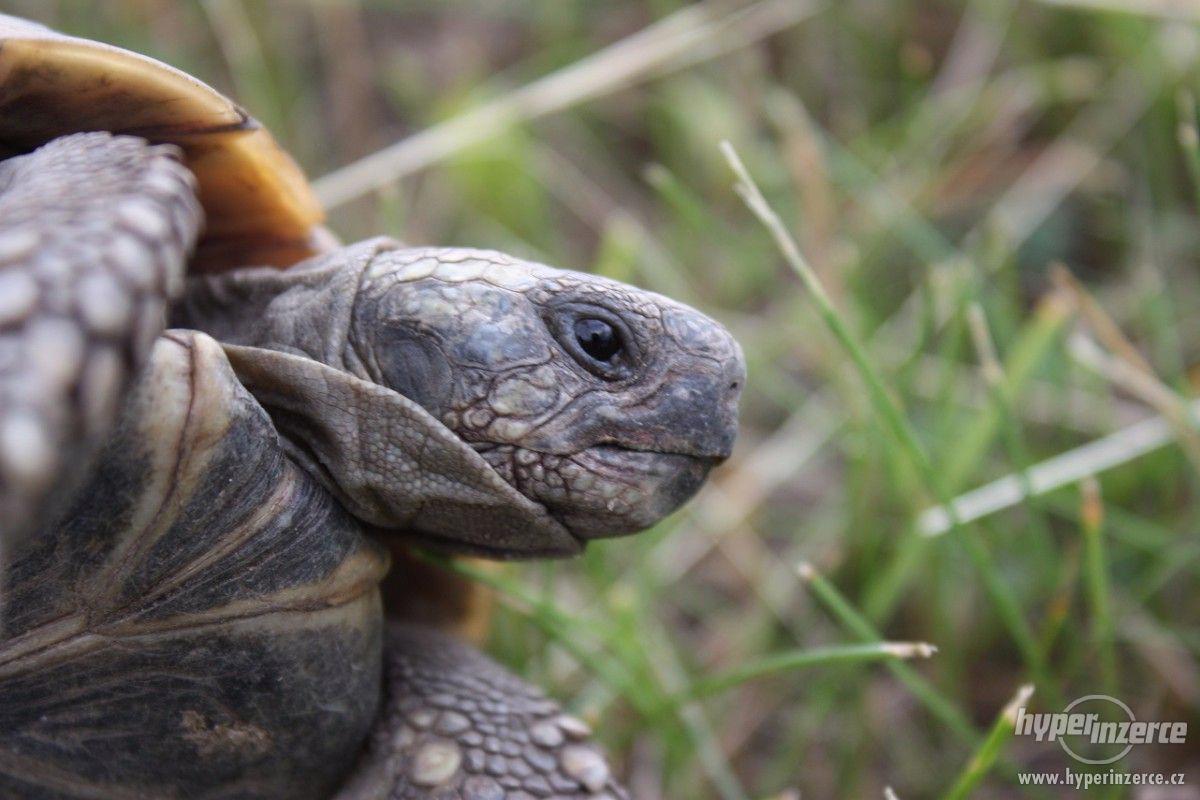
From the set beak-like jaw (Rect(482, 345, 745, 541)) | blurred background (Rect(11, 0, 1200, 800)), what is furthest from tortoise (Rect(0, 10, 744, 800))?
blurred background (Rect(11, 0, 1200, 800))

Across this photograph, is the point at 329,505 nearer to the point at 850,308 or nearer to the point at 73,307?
the point at 73,307

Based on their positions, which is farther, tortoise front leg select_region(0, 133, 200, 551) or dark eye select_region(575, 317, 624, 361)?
dark eye select_region(575, 317, 624, 361)

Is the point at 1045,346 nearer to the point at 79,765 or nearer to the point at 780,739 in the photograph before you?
the point at 780,739

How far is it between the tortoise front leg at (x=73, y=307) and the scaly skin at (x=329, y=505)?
0.08 metres

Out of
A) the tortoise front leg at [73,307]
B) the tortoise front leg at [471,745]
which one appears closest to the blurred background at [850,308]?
the tortoise front leg at [471,745]

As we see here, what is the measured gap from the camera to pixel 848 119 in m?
3.11

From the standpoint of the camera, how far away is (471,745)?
112 centimetres

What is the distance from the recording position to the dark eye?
1015mm

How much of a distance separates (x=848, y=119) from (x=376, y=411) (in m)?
2.43

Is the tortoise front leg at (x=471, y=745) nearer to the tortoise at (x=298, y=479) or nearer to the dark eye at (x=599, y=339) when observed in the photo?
the tortoise at (x=298, y=479)

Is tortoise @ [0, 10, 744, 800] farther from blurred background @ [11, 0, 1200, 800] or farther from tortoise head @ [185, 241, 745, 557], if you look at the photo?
blurred background @ [11, 0, 1200, 800]

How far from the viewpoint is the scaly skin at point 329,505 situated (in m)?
0.89

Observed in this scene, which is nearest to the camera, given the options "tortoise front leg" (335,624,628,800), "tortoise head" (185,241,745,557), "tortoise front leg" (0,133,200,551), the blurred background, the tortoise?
"tortoise front leg" (0,133,200,551)

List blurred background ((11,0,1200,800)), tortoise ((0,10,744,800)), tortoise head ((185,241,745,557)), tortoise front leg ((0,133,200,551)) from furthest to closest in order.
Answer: blurred background ((11,0,1200,800)), tortoise head ((185,241,745,557)), tortoise ((0,10,744,800)), tortoise front leg ((0,133,200,551))
